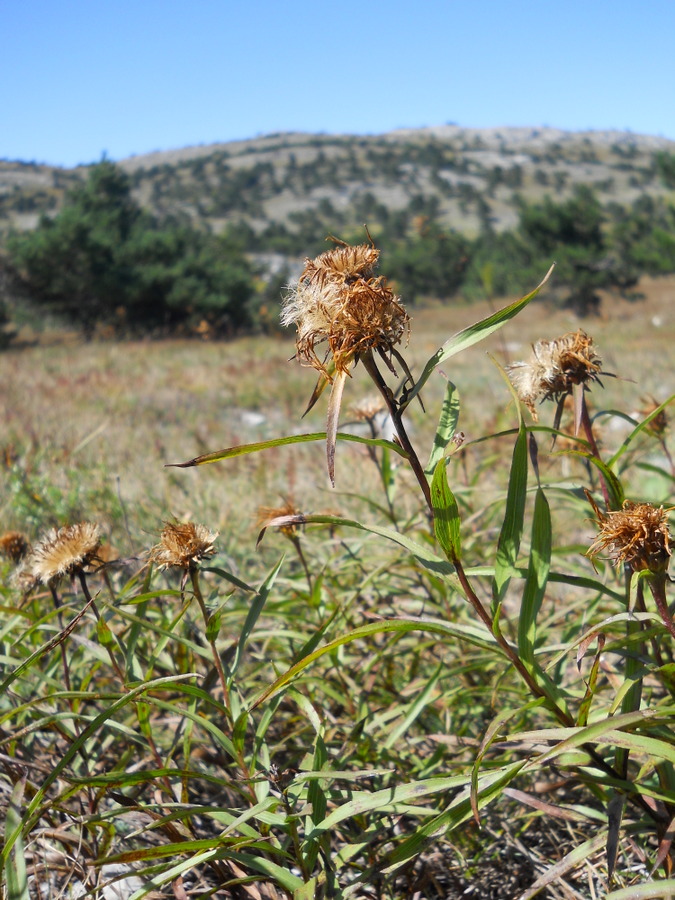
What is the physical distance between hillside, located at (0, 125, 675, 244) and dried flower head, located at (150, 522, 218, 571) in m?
38.8

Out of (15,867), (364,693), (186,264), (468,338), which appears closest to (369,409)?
(364,693)

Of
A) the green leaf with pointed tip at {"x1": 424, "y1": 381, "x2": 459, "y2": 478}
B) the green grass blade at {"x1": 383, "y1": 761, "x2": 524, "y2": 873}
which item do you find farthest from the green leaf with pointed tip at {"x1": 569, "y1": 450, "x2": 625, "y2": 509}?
the green grass blade at {"x1": 383, "y1": 761, "x2": 524, "y2": 873}

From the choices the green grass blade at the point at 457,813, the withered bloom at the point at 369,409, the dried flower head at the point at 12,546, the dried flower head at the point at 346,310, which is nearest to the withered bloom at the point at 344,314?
the dried flower head at the point at 346,310

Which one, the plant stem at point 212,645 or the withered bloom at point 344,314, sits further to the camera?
the plant stem at point 212,645

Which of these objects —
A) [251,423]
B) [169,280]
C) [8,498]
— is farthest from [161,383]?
[169,280]

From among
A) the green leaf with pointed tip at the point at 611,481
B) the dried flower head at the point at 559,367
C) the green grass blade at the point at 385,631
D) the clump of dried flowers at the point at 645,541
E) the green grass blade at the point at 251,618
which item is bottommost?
the green grass blade at the point at 251,618

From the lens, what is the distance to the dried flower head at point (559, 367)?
98 centimetres

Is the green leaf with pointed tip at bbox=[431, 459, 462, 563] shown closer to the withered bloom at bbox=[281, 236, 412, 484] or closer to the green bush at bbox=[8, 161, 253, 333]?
the withered bloom at bbox=[281, 236, 412, 484]

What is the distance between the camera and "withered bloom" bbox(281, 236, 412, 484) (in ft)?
2.28

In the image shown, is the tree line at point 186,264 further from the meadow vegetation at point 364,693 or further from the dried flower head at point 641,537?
the dried flower head at point 641,537

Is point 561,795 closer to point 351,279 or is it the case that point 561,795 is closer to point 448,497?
point 448,497

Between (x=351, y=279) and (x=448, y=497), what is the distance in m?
0.27

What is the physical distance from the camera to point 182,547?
0.99 m

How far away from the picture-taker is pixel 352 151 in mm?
67250
